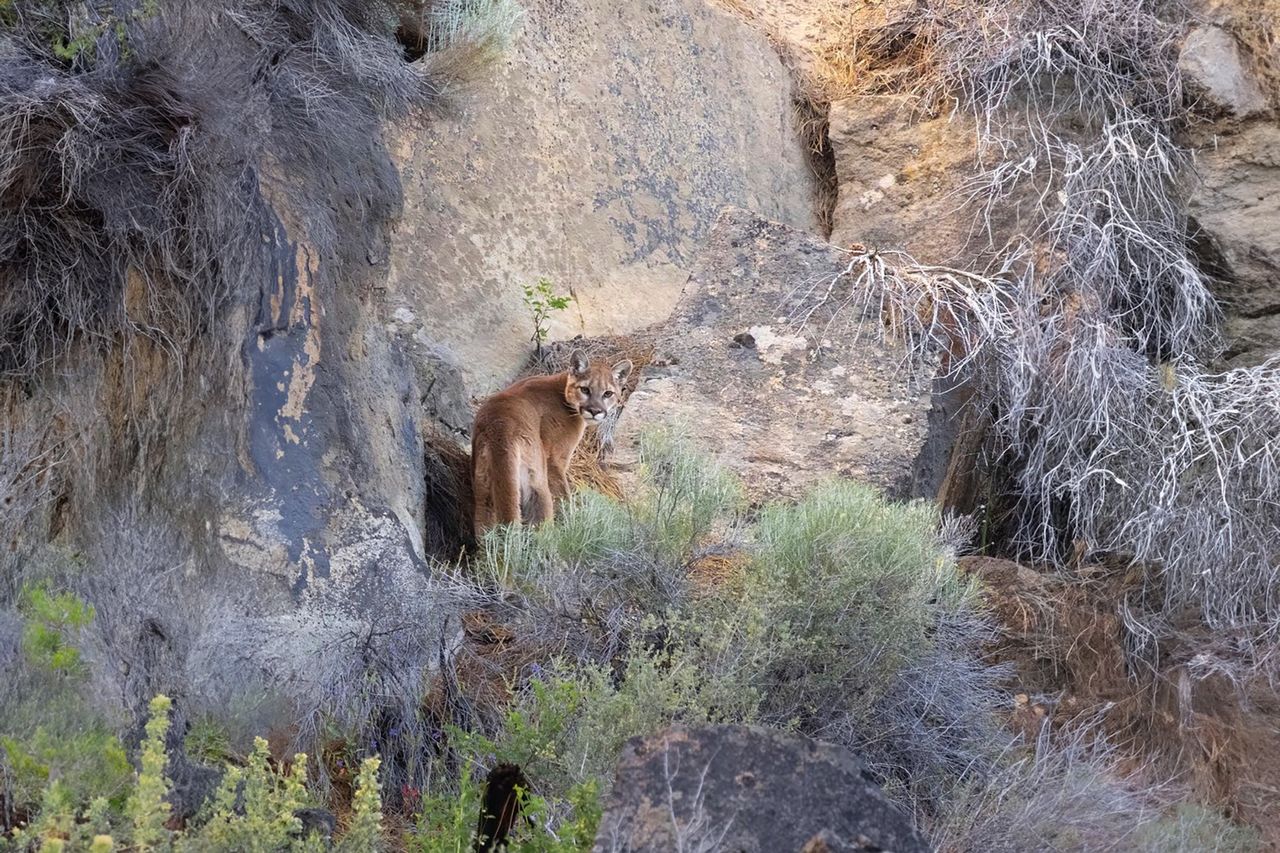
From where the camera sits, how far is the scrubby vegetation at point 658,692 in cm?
419

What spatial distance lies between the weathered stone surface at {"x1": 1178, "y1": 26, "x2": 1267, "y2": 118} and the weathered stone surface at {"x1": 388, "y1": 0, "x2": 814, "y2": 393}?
111 inches

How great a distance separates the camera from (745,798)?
141 inches

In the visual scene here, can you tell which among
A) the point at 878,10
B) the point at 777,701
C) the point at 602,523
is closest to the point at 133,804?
the point at 777,701

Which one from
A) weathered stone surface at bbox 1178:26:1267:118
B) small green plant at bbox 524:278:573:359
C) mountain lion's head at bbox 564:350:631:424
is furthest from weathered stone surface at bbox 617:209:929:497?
weathered stone surface at bbox 1178:26:1267:118

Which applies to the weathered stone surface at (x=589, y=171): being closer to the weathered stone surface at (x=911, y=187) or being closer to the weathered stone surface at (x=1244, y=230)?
the weathered stone surface at (x=911, y=187)

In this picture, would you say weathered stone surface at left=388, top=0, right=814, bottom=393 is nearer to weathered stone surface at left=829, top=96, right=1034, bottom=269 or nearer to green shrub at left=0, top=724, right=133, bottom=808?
weathered stone surface at left=829, top=96, right=1034, bottom=269

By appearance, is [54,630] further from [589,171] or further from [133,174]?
[589,171]

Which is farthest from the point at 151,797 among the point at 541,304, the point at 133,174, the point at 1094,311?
the point at 1094,311

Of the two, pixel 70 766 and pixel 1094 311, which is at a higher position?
pixel 1094 311

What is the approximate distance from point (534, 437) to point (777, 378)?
5.19 ft

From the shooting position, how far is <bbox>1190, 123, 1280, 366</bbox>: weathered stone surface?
9.21m

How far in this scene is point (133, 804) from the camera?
140 inches

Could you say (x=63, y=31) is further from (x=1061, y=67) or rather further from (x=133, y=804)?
(x=1061, y=67)

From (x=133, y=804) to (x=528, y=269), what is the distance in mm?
6107
